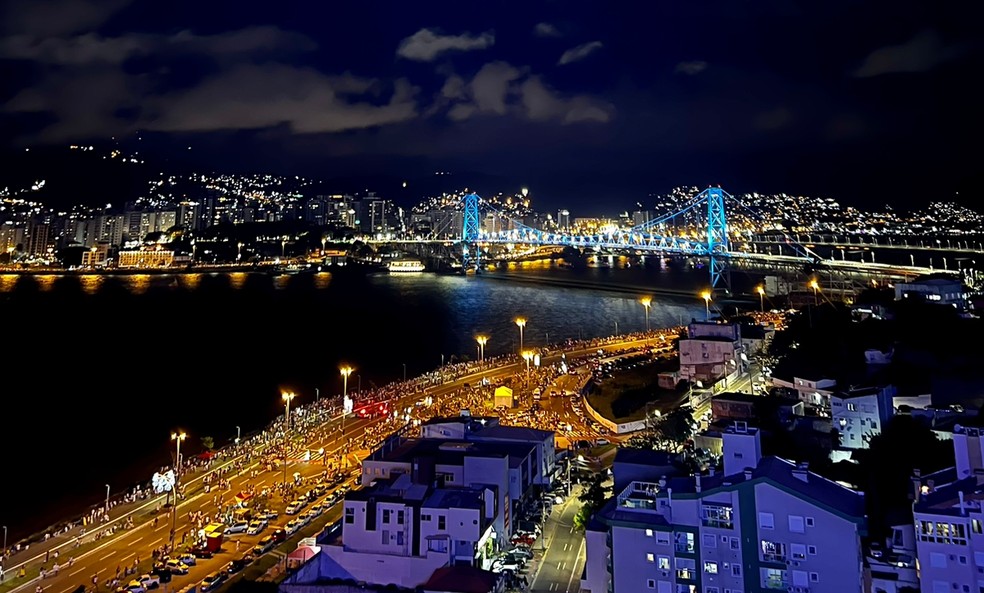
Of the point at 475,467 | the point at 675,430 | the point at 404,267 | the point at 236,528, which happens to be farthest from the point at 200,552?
the point at 404,267

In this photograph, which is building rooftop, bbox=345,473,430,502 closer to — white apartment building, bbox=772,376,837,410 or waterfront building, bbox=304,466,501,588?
waterfront building, bbox=304,466,501,588

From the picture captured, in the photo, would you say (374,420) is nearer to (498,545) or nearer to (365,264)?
(498,545)

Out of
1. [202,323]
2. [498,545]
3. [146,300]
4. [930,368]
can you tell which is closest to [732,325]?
[930,368]

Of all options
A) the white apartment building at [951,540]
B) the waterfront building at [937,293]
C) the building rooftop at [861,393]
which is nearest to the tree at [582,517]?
the white apartment building at [951,540]

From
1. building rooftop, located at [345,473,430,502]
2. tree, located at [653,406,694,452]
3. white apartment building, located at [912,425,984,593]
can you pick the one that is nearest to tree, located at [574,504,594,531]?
building rooftop, located at [345,473,430,502]

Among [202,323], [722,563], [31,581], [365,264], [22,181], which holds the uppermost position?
[22,181]

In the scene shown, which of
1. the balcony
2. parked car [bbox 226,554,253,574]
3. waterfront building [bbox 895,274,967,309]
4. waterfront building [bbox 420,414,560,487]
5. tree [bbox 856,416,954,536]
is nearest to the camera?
the balcony
